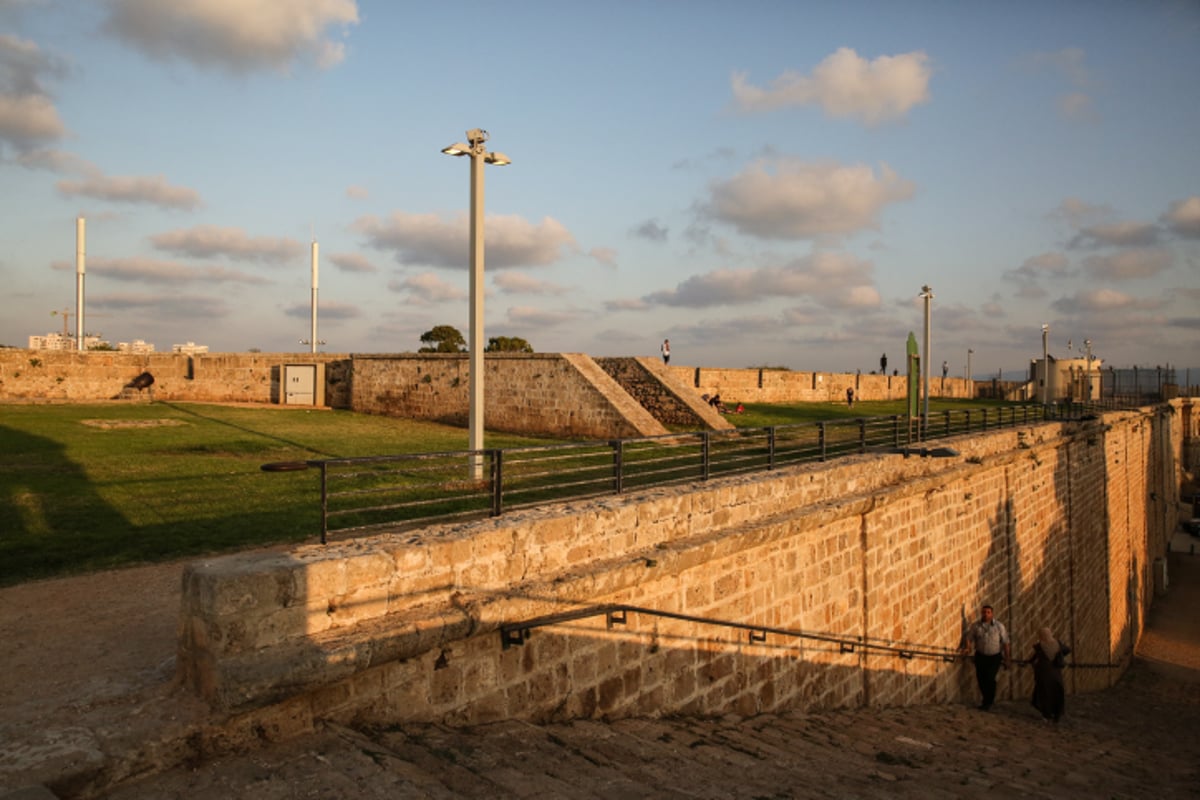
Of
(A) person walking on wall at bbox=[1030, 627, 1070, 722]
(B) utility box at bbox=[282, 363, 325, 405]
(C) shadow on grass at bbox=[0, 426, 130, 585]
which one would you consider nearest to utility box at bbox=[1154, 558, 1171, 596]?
(A) person walking on wall at bbox=[1030, 627, 1070, 722]

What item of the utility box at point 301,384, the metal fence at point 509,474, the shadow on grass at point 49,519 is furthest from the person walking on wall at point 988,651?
the utility box at point 301,384

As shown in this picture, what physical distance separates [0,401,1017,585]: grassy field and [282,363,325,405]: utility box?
3.33m

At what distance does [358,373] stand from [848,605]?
54.9 ft

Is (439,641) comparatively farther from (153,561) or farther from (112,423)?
(112,423)

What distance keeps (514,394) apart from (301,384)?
770cm

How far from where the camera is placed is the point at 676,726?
6.45 metres

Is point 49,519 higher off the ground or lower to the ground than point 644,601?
higher

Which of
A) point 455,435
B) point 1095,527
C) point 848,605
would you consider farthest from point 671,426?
point 1095,527

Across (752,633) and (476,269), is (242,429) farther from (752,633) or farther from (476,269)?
(752,633)

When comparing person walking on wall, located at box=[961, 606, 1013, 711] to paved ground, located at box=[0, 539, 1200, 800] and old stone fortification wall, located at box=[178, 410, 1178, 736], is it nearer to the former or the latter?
old stone fortification wall, located at box=[178, 410, 1178, 736]

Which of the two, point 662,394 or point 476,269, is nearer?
point 476,269

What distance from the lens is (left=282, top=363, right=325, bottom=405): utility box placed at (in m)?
22.3

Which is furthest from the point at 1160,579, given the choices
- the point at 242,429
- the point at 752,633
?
the point at 242,429

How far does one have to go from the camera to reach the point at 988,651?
483 inches
